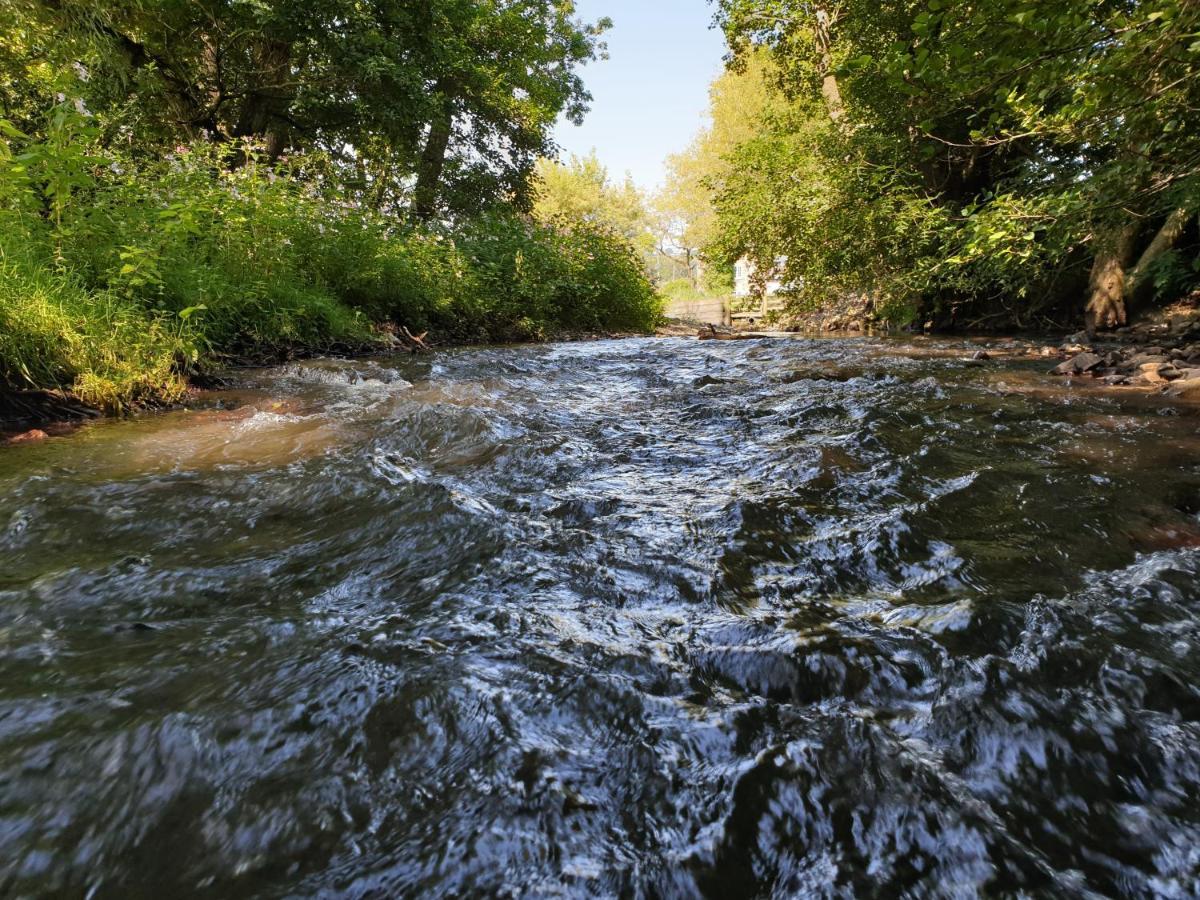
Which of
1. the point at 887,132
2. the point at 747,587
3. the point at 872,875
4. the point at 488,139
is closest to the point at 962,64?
the point at 747,587

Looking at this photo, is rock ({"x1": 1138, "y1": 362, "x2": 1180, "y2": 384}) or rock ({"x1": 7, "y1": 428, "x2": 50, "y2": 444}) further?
rock ({"x1": 1138, "y1": 362, "x2": 1180, "y2": 384})

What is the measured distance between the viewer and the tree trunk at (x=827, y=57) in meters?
12.7

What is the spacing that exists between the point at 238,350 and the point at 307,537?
5624mm

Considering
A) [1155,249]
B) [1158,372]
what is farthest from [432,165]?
[1158,372]

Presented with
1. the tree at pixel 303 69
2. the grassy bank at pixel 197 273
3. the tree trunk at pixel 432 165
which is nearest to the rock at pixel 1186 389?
the grassy bank at pixel 197 273

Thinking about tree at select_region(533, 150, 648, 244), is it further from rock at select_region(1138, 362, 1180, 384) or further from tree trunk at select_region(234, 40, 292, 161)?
rock at select_region(1138, 362, 1180, 384)

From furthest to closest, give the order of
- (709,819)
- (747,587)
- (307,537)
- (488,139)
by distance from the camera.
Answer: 1. (488,139)
2. (307,537)
3. (747,587)
4. (709,819)

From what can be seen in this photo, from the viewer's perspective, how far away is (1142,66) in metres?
4.07

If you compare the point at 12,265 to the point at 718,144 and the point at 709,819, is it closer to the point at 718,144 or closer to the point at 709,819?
the point at 709,819

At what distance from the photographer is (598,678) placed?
1549 mm

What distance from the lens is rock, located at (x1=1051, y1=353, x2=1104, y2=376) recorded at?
20.2ft

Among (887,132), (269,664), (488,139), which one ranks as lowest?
(269,664)

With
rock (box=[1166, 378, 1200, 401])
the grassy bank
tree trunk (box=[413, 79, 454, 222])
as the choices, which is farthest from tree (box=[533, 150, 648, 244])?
rock (box=[1166, 378, 1200, 401])

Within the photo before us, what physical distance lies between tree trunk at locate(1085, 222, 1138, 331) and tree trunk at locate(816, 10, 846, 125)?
5.62 metres
